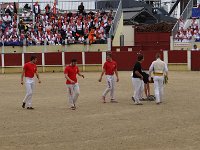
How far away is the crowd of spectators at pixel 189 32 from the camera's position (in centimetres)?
3423

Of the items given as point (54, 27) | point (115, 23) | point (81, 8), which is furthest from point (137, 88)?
point (81, 8)

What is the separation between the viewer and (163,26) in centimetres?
4225

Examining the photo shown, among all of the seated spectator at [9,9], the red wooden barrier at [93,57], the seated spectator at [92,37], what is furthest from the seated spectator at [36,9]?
the red wooden barrier at [93,57]

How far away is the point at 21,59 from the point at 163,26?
43.8 ft

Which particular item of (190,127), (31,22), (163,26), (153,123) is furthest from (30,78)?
(163,26)

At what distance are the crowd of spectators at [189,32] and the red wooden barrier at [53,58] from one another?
7.67m

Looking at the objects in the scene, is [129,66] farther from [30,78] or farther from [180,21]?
[30,78]

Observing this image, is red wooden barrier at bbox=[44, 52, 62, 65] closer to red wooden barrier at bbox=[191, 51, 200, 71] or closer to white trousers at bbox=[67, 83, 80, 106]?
red wooden barrier at bbox=[191, 51, 200, 71]

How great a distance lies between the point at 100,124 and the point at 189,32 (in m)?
24.6

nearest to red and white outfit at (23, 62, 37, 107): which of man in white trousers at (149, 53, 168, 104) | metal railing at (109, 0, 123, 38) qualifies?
man in white trousers at (149, 53, 168, 104)

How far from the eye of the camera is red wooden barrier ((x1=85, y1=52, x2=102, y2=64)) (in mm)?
33153

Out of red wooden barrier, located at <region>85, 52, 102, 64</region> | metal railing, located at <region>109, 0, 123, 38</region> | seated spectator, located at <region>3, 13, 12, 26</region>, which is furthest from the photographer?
seated spectator, located at <region>3, 13, 12, 26</region>

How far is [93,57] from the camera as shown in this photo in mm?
33219

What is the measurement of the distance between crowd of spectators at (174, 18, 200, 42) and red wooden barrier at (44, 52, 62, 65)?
302 inches
